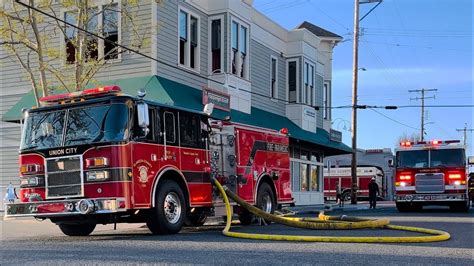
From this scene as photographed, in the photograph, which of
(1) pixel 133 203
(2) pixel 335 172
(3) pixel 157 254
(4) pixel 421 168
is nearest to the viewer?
(3) pixel 157 254

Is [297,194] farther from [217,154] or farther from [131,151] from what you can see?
[131,151]

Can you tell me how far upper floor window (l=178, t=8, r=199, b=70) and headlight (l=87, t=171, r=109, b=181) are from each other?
404 inches

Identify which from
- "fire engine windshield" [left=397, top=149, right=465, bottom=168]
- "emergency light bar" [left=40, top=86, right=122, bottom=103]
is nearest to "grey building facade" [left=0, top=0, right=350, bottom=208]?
"fire engine windshield" [left=397, top=149, right=465, bottom=168]

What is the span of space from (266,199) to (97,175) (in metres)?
5.81

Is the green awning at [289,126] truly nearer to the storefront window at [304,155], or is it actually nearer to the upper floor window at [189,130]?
the storefront window at [304,155]

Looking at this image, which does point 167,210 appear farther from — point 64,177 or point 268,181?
point 268,181

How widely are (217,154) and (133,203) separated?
3.56 metres

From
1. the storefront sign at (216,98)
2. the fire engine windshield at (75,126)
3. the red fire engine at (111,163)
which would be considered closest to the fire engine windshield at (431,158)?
the storefront sign at (216,98)

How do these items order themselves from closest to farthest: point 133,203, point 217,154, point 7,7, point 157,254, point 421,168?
point 157,254 → point 133,203 → point 217,154 → point 7,7 → point 421,168

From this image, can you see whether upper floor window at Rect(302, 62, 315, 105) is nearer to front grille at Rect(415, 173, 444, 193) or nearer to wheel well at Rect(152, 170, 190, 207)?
front grille at Rect(415, 173, 444, 193)

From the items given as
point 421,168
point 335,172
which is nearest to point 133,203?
point 421,168

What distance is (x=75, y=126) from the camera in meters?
10.8

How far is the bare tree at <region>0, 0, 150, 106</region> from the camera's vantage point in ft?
52.2

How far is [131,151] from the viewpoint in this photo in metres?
10.5
